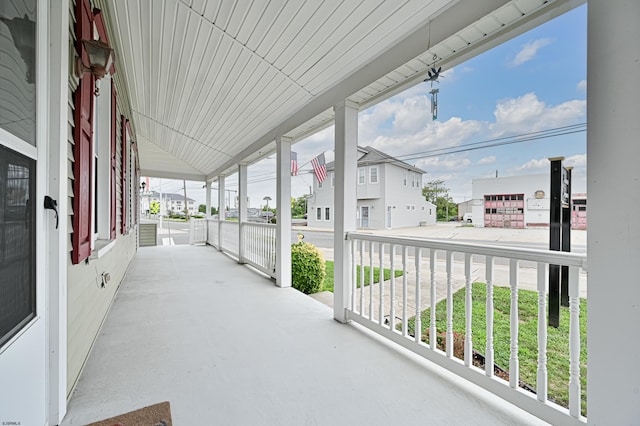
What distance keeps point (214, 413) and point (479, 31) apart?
2858 mm

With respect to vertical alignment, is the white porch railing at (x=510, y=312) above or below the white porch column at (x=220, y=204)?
below

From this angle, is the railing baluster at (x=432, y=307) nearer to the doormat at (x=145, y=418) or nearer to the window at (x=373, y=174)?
the window at (x=373, y=174)

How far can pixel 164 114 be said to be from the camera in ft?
17.0

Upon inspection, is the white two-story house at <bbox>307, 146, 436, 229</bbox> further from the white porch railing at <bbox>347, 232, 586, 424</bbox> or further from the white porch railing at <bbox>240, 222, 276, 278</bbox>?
the white porch railing at <bbox>240, 222, 276, 278</bbox>

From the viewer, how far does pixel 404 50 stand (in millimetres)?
2301

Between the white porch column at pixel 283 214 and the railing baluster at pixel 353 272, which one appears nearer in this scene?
the railing baluster at pixel 353 272

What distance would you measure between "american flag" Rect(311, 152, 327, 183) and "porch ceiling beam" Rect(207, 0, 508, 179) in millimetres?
936

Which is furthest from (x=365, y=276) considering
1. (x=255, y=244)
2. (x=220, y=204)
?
(x=220, y=204)

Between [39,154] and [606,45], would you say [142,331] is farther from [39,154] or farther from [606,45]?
[606,45]

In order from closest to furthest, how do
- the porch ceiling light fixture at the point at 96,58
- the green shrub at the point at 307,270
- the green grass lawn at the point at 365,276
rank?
the porch ceiling light fixture at the point at 96,58 → the green shrub at the point at 307,270 → the green grass lawn at the point at 365,276

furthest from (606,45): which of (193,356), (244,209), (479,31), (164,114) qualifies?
(244,209)

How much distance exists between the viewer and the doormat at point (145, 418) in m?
1.58

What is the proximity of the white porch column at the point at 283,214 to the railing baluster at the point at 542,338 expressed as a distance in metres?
3.36

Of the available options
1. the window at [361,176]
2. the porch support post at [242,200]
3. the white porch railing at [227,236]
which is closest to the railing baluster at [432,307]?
the window at [361,176]
